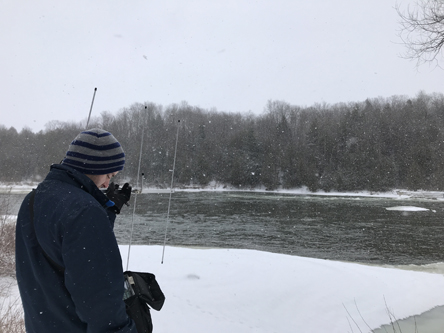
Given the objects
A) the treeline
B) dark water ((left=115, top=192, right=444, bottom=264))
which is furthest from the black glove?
the treeline

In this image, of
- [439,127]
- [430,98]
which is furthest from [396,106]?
[439,127]

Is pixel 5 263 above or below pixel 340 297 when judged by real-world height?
above

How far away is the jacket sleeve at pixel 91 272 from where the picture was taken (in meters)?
1.03

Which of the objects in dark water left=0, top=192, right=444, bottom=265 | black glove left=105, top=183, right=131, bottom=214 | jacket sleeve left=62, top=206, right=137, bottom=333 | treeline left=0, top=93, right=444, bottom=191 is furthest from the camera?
treeline left=0, top=93, right=444, bottom=191

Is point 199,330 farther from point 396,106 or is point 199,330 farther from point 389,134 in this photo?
point 396,106

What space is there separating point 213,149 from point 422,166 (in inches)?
1330

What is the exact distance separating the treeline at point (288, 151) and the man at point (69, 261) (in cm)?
4161

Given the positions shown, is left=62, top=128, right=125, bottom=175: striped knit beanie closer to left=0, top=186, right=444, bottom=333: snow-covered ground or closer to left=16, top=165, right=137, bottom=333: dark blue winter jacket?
left=16, top=165, right=137, bottom=333: dark blue winter jacket

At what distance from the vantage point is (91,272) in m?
1.04

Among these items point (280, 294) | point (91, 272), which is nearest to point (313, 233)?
point (280, 294)

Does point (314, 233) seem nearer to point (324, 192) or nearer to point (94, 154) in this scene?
point (94, 154)

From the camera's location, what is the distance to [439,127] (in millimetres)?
46844

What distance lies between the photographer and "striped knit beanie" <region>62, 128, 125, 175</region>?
1302mm

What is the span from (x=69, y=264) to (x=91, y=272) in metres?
0.08
